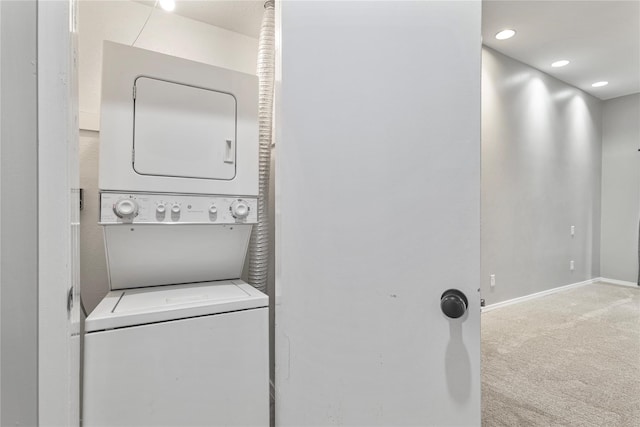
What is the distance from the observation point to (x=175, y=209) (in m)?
1.24

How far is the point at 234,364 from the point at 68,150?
0.88 metres

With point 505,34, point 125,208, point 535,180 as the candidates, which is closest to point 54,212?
point 125,208

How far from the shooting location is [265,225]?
64.0 inches

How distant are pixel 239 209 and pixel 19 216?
0.77 meters

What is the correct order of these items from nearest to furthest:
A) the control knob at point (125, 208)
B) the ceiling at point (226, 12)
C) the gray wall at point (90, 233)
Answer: the control knob at point (125, 208), the gray wall at point (90, 233), the ceiling at point (226, 12)

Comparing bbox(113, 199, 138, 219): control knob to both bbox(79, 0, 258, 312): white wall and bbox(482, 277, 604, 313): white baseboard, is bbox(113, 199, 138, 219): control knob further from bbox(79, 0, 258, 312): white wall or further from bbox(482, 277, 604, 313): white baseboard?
bbox(482, 277, 604, 313): white baseboard

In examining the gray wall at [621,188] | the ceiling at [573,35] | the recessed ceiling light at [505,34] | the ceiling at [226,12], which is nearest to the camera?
the ceiling at [226,12]

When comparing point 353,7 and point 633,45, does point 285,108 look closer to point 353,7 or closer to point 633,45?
point 353,7

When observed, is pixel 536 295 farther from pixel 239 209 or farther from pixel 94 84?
pixel 94 84

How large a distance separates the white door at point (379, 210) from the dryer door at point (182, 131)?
0.49 m

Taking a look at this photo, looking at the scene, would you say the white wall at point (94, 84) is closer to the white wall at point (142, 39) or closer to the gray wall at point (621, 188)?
the white wall at point (142, 39)

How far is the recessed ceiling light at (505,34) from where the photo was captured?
2.88m

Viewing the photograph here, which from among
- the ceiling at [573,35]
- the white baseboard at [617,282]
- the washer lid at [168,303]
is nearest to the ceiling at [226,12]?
the washer lid at [168,303]

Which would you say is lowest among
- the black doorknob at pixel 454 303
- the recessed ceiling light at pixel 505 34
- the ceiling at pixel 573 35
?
the black doorknob at pixel 454 303
